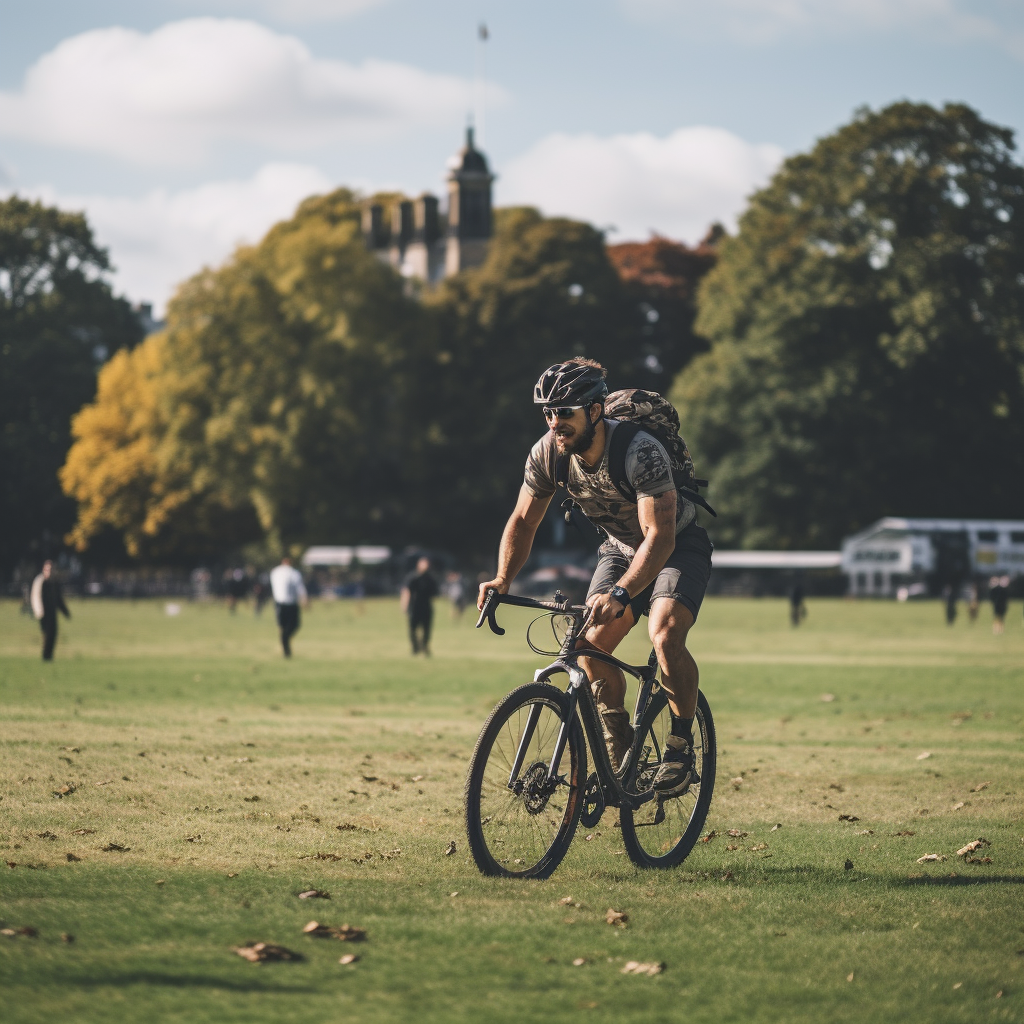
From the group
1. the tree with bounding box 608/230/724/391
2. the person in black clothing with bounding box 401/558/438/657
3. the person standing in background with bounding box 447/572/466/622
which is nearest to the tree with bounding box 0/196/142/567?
the tree with bounding box 608/230/724/391

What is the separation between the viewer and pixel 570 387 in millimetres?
6941

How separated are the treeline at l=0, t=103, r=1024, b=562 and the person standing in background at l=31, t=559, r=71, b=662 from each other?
39291 mm

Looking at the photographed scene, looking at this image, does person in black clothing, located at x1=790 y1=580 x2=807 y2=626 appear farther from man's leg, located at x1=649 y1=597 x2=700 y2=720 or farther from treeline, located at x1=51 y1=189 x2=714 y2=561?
man's leg, located at x1=649 y1=597 x2=700 y2=720

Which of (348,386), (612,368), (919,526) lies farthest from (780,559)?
(348,386)

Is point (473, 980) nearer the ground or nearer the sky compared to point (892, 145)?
nearer the ground

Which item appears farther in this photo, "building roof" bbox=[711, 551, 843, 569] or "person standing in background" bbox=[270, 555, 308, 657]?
"building roof" bbox=[711, 551, 843, 569]

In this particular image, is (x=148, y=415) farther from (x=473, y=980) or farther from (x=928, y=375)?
(x=473, y=980)

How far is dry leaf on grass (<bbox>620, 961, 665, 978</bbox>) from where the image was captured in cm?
553

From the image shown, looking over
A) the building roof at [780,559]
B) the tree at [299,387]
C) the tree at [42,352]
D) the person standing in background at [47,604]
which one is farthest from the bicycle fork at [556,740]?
the tree at [42,352]

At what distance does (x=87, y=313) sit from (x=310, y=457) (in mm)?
21531

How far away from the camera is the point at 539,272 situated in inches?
2753

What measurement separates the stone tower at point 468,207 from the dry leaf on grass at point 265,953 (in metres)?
106

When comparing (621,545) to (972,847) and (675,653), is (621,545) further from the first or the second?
(972,847)

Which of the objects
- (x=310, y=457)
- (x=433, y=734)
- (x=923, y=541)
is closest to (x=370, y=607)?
(x=310, y=457)
